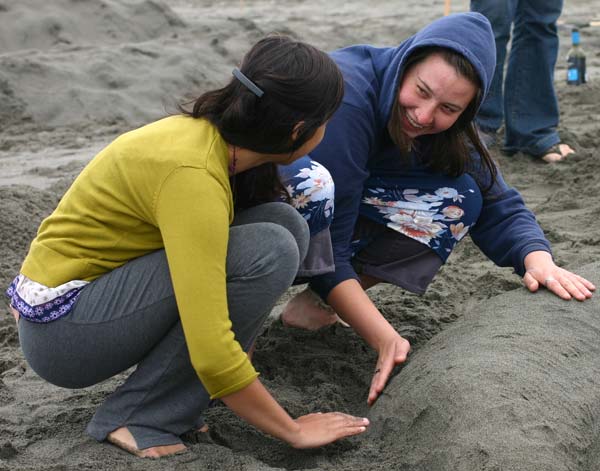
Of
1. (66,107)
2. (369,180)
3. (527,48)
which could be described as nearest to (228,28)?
(66,107)

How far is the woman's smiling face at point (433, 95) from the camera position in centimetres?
229

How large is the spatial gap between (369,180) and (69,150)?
10.2 feet

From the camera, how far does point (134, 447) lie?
6.53ft

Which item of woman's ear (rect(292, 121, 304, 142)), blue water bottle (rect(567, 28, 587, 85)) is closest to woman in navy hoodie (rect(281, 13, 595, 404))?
woman's ear (rect(292, 121, 304, 142))

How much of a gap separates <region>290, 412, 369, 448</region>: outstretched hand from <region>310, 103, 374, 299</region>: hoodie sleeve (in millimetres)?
423

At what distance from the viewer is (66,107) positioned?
20.1 feet

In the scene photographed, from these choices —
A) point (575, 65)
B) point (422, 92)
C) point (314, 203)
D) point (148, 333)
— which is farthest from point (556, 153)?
point (148, 333)

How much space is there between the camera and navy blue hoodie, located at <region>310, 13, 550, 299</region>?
236 cm

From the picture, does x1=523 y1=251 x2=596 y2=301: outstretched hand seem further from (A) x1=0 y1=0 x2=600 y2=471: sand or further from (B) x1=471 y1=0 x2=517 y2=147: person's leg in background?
(B) x1=471 y1=0 x2=517 y2=147: person's leg in background

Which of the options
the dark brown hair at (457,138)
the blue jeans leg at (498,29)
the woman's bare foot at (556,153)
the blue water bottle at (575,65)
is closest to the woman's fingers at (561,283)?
the dark brown hair at (457,138)

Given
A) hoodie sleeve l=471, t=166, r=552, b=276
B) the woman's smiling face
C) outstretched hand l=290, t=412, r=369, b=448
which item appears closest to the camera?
outstretched hand l=290, t=412, r=369, b=448

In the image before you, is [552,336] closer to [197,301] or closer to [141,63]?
[197,301]

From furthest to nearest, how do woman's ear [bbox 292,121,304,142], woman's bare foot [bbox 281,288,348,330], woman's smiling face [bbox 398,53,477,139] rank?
1. woman's bare foot [bbox 281,288,348,330]
2. woman's smiling face [bbox 398,53,477,139]
3. woman's ear [bbox 292,121,304,142]

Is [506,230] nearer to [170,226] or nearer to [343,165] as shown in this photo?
[343,165]
